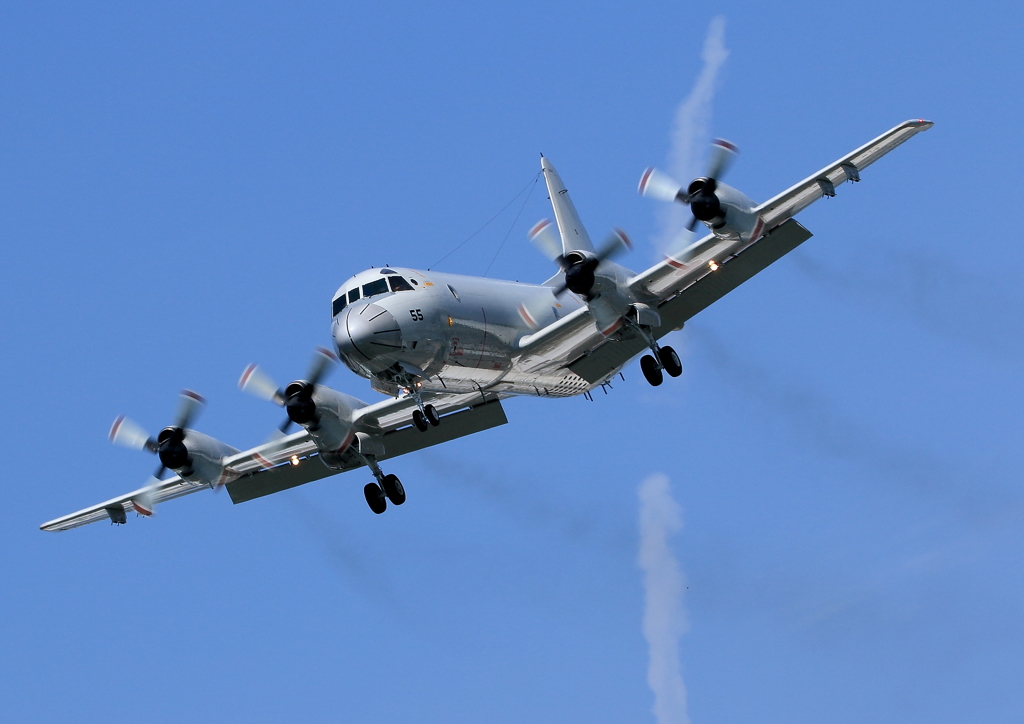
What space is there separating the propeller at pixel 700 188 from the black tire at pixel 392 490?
974 cm

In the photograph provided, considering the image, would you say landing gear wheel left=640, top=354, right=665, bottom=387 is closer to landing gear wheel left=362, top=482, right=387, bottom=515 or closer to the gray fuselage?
the gray fuselage

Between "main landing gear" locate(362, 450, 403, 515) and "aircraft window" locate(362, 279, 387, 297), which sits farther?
"main landing gear" locate(362, 450, 403, 515)

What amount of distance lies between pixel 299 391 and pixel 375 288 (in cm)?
401

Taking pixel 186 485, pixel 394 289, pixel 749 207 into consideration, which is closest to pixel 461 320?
pixel 394 289

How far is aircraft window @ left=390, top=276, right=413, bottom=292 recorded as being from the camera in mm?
30516

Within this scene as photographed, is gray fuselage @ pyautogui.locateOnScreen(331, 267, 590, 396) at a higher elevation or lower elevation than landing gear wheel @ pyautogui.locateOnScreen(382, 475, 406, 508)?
higher

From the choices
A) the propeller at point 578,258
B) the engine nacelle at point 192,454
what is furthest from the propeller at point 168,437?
the propeller at point 578,258

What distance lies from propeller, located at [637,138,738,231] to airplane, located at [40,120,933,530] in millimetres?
30

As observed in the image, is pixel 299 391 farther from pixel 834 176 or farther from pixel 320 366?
pixel 834 176

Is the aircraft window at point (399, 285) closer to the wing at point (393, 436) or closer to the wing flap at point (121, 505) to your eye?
the wing at point (393, 436)

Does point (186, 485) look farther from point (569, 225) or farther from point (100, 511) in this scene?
point (569, 225)

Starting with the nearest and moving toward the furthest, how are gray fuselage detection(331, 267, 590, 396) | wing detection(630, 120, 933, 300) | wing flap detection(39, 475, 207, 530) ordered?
gray fuselage detection(331, 267, 590, 396) < wing detection(630, 120, 933, 300) < wing flap detection(39, 475, 207, 530)

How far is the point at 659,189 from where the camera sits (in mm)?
31438

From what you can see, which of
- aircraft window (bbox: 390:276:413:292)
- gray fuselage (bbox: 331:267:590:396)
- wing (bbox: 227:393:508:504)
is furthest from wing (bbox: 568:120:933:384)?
aircraft window (bbox: 390:276:413:292)
